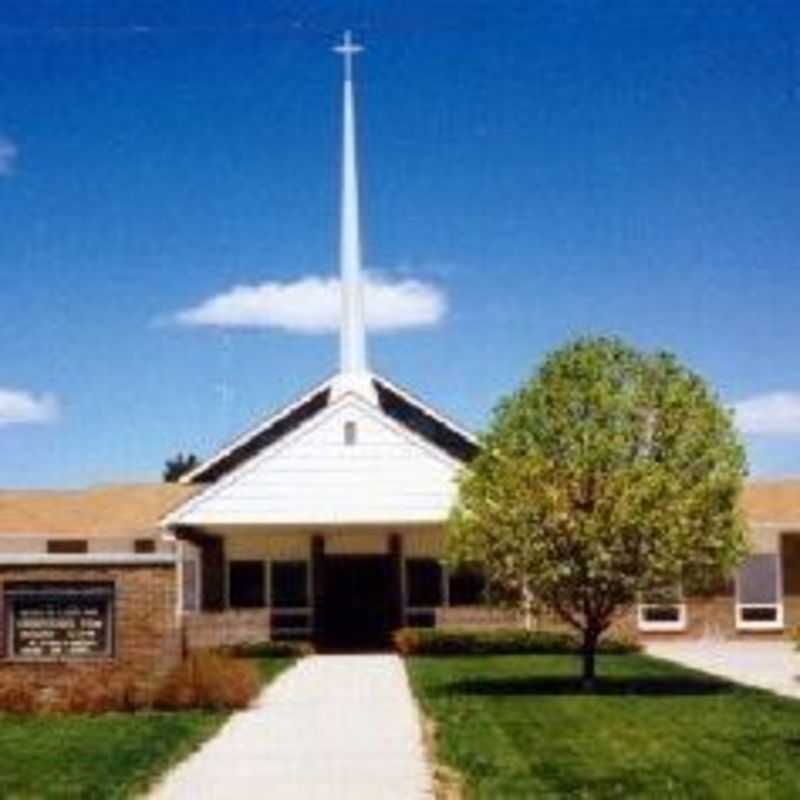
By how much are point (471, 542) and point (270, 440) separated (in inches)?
706

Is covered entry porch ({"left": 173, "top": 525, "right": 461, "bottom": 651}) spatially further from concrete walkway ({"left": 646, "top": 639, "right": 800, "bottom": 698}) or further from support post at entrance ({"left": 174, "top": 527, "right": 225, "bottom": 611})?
concrete walkway ({"left": 646, "top": 639, "right": 800, "bottom": 698})

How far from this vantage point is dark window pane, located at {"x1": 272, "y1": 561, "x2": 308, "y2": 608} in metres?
39.9

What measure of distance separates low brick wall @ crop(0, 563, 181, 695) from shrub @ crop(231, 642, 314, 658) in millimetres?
12619

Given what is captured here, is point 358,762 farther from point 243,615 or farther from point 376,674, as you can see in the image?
point 243,615

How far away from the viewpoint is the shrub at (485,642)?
35.3 metres

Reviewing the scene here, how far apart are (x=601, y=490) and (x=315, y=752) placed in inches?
347

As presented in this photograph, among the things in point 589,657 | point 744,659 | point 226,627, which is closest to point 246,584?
point 226,627

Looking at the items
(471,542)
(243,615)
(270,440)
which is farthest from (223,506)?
(471,542)

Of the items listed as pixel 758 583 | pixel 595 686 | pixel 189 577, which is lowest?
pixel 595 686

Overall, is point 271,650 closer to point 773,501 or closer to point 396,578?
point 396,578

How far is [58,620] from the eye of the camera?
73.9 ft

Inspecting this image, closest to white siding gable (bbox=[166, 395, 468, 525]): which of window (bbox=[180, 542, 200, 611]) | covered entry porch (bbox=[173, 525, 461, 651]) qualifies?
covered entry porch (bbox=[173, 525, 461, 651])

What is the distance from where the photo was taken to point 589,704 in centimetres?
2241

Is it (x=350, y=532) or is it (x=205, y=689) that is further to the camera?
(x=350, y=532)
